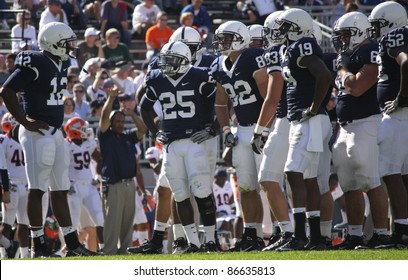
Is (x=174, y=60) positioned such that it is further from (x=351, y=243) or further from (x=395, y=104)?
(x=351, y=243)

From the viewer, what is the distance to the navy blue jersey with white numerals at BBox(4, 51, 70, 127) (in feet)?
40.1

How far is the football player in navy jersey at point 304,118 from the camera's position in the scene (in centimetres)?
1138

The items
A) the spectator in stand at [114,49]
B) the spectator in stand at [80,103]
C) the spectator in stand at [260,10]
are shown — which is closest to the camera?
the spectator in stand at [80,103]

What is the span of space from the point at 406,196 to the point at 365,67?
1.27 meters

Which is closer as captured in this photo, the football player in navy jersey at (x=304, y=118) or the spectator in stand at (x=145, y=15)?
the football player in navy jersey at (x=304, y=118)

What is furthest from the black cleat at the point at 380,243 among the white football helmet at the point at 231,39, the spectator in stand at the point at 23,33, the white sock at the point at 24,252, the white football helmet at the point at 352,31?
the spectator in stand at the point at 23,33

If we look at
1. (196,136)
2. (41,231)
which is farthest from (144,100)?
(41,231)

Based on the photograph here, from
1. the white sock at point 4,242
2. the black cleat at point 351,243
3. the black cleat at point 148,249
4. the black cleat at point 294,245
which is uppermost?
the black cleat at point 294,245

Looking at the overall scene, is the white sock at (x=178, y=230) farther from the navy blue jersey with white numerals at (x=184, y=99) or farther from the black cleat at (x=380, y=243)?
the black cleat at (x=380, y=243)

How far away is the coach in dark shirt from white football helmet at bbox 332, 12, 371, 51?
4.32 m

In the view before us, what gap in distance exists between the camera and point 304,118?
37.8ft

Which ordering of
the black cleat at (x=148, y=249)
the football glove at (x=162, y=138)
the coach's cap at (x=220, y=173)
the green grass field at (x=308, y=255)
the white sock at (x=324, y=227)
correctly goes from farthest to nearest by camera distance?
the coach's cap at (x=220, y=173) < the black cleat at (x=148, y=249) < the white sock at (x=324, y=227) < the football glove at (x=162, y=138) < the green grass field at (x=308, y=255)

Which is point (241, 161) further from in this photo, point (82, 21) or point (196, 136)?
point (82, 21)

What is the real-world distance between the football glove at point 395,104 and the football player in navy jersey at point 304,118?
59 cm
